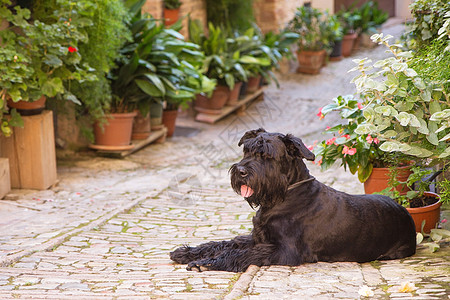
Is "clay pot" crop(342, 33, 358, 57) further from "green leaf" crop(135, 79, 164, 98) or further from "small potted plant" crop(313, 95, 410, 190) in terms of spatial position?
"small potted plant" crop(313, 95, 410, 190)

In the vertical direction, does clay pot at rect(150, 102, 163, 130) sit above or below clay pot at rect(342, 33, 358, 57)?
below

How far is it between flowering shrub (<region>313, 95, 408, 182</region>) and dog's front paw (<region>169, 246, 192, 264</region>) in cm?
130

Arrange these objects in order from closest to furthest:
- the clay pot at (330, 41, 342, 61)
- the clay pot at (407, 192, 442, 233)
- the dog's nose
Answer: the dog's nose, the clay pot at (407, 192, 442, 233), the clay pot at (330, 41, 342, 61)

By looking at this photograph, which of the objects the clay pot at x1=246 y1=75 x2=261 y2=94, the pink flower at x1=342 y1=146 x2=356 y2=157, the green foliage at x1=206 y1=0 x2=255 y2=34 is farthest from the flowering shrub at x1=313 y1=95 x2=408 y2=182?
the green foliage at x1=206 y1=0 x2=255 y2=34

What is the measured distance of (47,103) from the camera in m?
6.98

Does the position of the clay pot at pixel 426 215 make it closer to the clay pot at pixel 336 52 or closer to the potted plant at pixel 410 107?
the potted plant at pixel 410 107

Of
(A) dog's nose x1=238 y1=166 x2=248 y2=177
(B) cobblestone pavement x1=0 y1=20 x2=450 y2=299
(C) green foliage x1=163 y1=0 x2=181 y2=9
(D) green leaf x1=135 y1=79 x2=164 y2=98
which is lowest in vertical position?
(B) cobblestone pavement x1=0 y1=20 x2=450 y2=299

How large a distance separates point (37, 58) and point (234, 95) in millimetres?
4530

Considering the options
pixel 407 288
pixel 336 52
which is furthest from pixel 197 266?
pixel 336 52

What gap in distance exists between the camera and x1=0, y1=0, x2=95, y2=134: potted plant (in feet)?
18.2

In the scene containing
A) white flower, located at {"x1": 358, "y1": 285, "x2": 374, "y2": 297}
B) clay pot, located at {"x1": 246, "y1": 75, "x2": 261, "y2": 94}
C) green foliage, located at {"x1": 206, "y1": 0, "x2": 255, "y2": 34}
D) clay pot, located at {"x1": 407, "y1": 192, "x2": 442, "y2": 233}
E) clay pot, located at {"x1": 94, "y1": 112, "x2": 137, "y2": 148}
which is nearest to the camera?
white flower, located at {"x1": 358, "y1": 285, "x2": 374, "y2": 297}

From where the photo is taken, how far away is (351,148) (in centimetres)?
461

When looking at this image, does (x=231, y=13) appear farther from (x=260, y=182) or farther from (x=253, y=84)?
(x=260, y=182)

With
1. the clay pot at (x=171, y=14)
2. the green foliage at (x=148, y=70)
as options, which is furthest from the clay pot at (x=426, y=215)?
the clay pot at (x=171, y=14)
